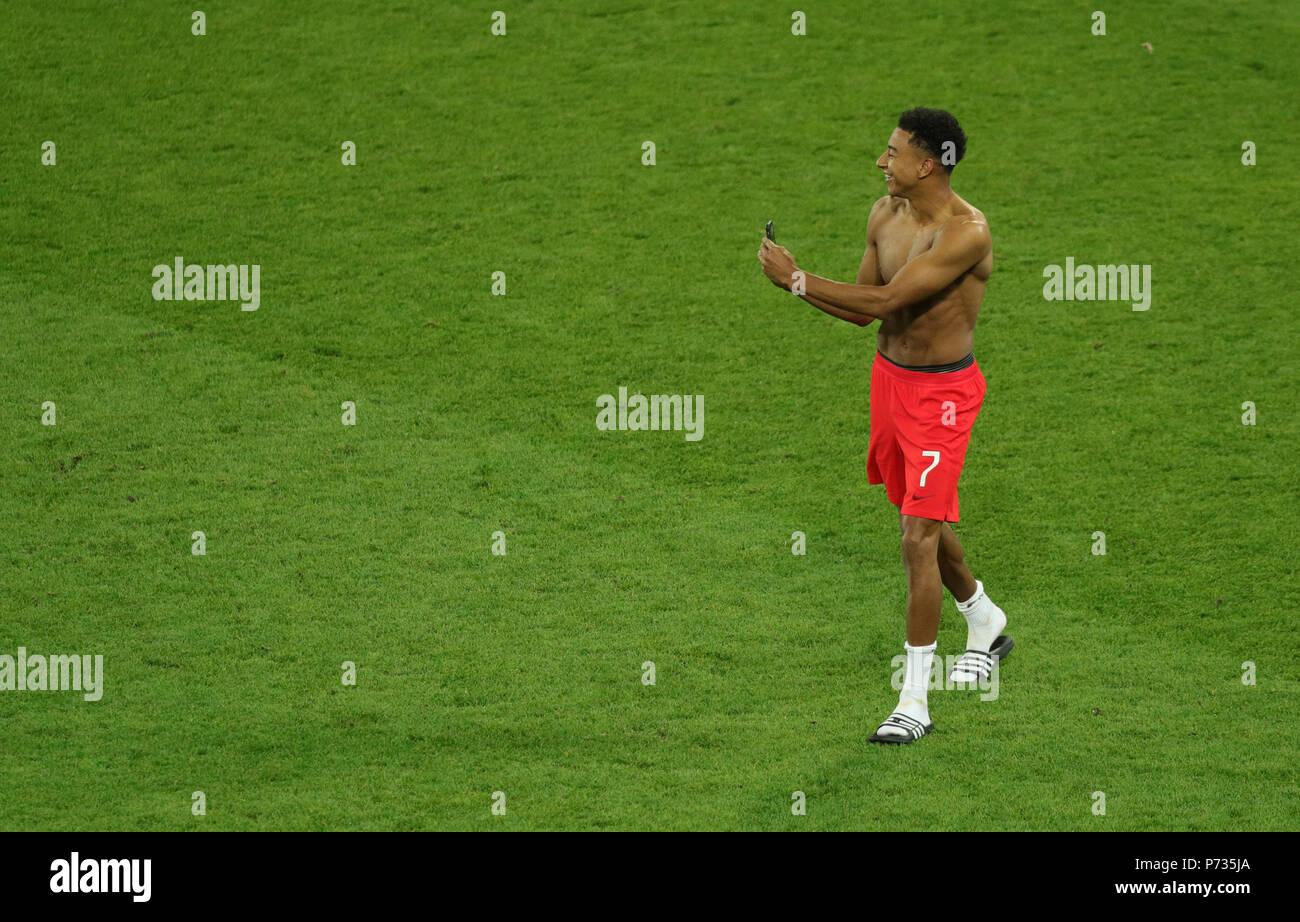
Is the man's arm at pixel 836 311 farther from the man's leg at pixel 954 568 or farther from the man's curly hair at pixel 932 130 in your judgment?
the man's leg at pixel 954 568

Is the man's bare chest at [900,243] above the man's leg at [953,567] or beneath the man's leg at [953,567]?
above

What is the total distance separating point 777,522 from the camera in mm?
7160

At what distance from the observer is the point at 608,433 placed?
796 cm

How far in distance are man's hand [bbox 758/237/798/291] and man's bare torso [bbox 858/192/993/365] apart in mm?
504

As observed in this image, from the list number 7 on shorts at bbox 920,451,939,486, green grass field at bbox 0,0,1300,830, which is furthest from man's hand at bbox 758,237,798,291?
green grass field at bbox 0,0,1300,830

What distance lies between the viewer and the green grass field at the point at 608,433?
5.45 m

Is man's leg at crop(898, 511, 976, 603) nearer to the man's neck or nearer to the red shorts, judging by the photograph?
the red shorts

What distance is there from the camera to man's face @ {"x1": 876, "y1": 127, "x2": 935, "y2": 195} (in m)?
5.35

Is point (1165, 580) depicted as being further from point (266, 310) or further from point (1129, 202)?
point (266, 310)

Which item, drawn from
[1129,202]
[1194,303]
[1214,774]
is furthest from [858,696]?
[1129,202]

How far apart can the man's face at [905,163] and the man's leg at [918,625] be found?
120 centimetres


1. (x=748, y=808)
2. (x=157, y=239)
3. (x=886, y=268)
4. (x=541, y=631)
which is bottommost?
(x=748, y=808)

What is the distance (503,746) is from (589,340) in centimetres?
363

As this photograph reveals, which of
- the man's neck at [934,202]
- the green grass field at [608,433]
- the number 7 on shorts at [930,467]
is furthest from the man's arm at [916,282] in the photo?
the green grass field at [608,433]
